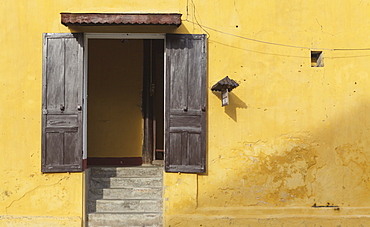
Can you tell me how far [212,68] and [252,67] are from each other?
0.67m

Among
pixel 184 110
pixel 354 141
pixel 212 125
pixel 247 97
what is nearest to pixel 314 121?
pixel 354 141

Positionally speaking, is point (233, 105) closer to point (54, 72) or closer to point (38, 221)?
point (54, 72)

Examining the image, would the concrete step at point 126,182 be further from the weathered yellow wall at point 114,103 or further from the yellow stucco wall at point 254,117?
the weathered yellow wall at point 114,103

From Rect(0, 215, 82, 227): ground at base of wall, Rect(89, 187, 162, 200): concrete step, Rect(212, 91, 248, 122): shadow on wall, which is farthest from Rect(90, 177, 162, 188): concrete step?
Rect(212, 91, 248, 122): shadow on wall

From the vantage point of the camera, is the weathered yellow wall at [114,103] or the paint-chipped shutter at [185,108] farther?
the weathered yellow wall at [114,103]

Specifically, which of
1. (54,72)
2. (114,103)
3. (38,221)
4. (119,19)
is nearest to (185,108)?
(119,19)

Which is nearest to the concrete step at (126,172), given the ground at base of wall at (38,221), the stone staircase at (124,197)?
the stone staircase at (124,197)

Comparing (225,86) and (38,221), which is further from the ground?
(225,86)

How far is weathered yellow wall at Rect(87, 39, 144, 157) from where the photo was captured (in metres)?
8.77

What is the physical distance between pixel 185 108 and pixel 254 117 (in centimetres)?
117

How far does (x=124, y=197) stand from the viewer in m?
7.34

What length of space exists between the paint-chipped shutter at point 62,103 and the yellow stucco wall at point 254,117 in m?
0.15

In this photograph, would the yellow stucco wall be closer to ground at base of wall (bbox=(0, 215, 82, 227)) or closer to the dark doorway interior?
ground at base of wall (bbox=(0, 215, 82, 227))

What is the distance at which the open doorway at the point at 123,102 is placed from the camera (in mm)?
8750
